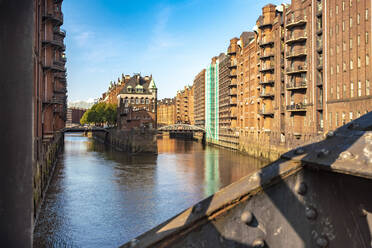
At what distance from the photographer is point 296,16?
47.0 m

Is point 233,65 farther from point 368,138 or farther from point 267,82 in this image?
point 368,138

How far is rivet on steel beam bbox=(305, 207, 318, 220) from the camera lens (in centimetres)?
229

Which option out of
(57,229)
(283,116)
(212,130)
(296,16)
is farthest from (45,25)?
(212,130)

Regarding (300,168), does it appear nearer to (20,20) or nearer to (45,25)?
(20,20)

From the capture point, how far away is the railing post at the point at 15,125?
7.09 ft

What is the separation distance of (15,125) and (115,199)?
27334 mm

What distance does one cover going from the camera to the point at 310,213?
7.53ft

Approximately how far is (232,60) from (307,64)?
119 ft

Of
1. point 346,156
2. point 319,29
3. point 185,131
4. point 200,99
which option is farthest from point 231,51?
point 346,156

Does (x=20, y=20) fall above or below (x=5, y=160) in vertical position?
above

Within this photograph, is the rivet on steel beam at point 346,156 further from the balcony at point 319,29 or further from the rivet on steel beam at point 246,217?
the balcony at point 319,29

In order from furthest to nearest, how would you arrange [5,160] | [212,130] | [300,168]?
[212,130]
[300,168]
[5,160]

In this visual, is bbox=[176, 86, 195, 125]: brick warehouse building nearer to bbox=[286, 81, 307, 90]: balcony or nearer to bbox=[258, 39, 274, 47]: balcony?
bbox=[258, 39, 274, 47]: balcony

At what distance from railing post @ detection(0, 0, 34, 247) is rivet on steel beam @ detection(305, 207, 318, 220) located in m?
1.74
